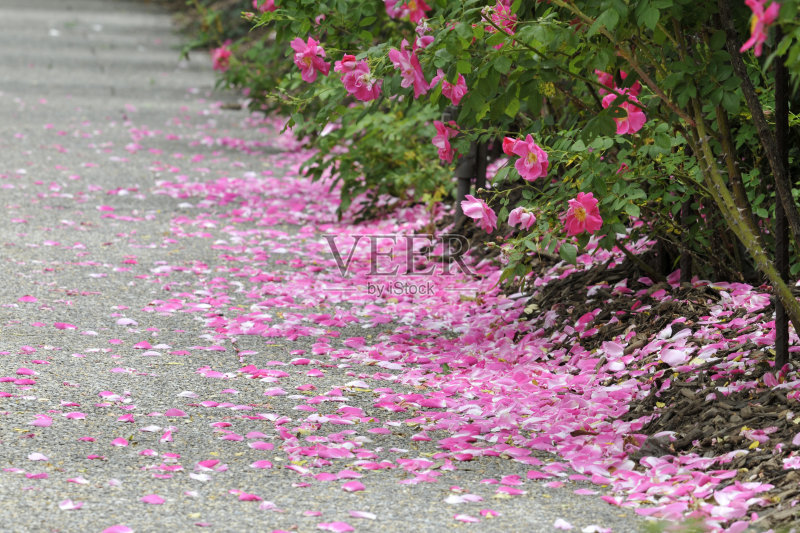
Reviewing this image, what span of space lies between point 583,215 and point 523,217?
0.81ft

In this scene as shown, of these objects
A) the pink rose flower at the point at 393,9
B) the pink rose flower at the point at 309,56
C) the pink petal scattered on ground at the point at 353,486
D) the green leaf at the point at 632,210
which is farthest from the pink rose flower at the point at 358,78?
the pink petal scattered on ground at the point at 353,486

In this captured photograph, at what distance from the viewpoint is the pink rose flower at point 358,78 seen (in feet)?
12.6

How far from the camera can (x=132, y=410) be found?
373 centimetres

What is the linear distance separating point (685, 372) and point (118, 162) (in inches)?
219

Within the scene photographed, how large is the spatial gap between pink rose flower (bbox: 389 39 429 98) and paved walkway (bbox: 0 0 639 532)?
45.4 inches

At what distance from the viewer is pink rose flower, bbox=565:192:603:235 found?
12.1 ft

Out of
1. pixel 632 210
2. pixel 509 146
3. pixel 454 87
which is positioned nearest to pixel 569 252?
pixel 632 210

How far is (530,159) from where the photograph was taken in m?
3.68

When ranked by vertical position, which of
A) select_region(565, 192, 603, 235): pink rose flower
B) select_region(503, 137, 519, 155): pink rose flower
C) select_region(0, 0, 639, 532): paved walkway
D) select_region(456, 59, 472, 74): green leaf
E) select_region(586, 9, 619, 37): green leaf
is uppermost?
select_region(586, 9, 619, 37): green leaf

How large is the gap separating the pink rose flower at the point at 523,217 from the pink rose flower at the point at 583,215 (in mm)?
164

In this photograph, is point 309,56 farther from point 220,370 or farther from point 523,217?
point 220,370

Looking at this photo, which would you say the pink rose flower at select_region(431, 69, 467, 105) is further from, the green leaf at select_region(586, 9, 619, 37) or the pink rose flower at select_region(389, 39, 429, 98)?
the green leaf at select_region(586, 9, 619, 37)

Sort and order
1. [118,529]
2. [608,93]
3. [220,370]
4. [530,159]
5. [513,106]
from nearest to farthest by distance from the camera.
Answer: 1. [118,529]
2. [513,106]
3. [530,159]
4. [608,93]
5. [220,370]

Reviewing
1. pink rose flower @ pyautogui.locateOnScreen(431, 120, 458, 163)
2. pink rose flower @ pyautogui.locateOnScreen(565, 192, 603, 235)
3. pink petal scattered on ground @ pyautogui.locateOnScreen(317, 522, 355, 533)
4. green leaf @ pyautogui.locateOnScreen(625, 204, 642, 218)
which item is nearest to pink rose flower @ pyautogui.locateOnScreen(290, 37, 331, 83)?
pink rose flower @ pyautogui.locateOnScreen(431, 120, 458, 163)
